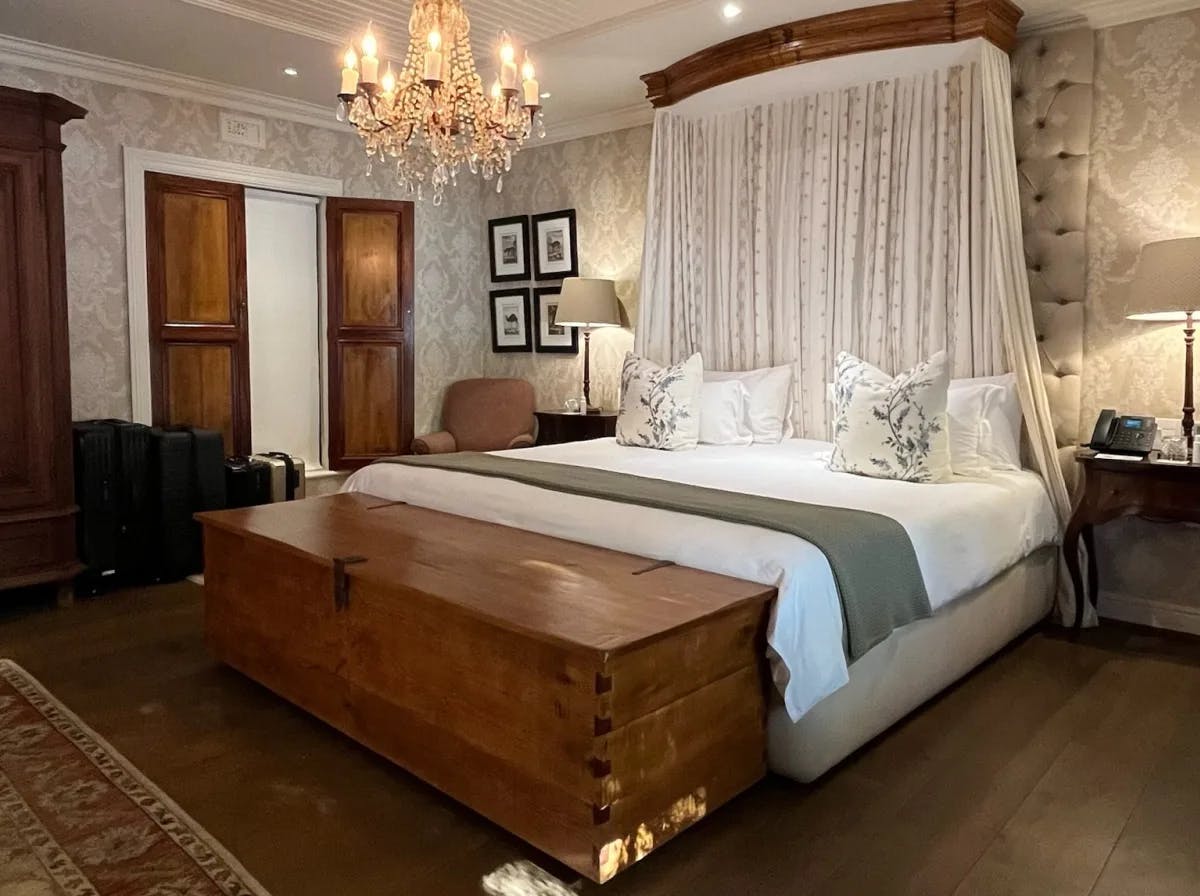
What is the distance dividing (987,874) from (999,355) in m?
2.33

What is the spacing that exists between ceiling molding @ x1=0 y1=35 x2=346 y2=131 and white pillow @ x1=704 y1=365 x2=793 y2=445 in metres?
3.04

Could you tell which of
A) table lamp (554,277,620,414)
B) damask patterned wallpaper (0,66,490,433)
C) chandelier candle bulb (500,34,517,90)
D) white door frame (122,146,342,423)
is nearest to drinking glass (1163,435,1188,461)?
chandelier candle bulb (500,34,517,90)

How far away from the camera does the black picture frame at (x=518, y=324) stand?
602 centimetres

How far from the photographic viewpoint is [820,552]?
7.53 ft

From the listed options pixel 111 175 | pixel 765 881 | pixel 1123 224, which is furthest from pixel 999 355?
pixel 111 175

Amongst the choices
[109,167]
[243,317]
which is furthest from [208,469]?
[109,167]

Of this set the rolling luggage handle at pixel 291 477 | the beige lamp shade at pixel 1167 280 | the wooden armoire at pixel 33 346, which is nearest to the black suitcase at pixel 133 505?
the wooden armoire at pixel 33 346

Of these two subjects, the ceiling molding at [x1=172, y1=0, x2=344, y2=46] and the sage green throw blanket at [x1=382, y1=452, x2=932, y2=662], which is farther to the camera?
the ceiling molding at [x1=172, y1=0, x2=344, y2=46]

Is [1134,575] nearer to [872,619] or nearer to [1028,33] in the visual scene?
[872,619]

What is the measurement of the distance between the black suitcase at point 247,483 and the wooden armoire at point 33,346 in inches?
35.7

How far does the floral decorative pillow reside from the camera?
127 inches

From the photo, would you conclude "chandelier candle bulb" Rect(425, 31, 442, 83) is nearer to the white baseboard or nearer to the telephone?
the telephone

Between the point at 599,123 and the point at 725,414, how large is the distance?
223 centimetres

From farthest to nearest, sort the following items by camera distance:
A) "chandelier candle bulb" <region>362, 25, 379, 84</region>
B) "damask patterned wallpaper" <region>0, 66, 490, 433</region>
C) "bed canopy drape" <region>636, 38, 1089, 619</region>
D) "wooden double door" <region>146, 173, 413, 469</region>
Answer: "wooden double door" <region>146, 173, 413, 469</region> < "damask patterned wallpaper" <region>0, 66, 490, 433</region> < "bed canopy drape" <region>636, 38, 1089, 619</region> < "chandelier candle bulb" <region>362, 25, 379, 84</region>
